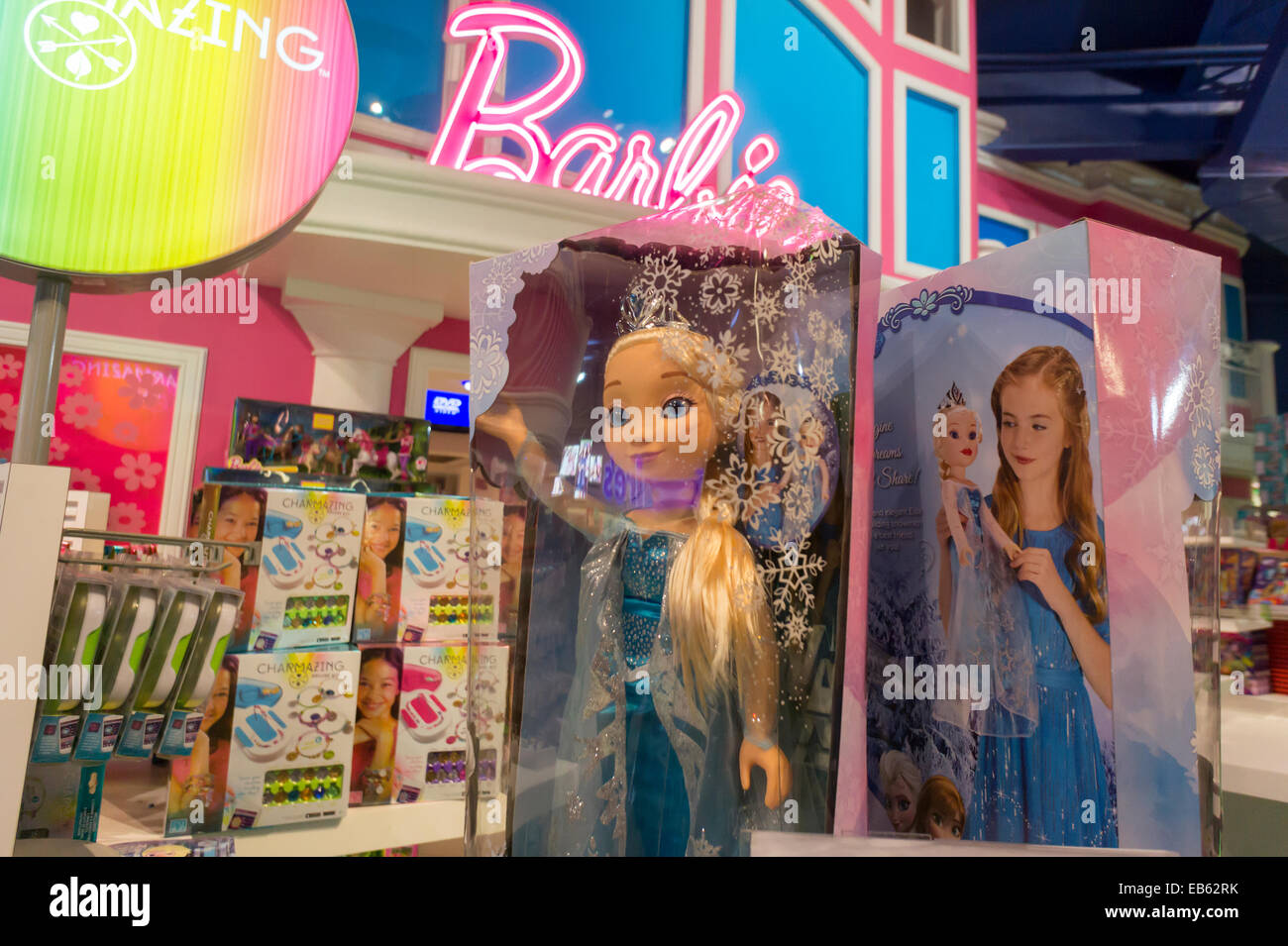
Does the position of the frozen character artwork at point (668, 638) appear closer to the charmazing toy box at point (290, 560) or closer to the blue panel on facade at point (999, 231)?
the charmazing toy box at point (290, 560)

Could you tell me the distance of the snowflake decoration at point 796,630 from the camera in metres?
0.83

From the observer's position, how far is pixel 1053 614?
90 cm

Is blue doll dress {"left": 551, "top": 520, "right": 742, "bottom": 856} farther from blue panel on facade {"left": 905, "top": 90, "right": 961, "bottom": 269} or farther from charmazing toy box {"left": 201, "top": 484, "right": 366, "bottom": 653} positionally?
blue panel on facade {"left": 905, "top": 90, "right": 961, "bottom": 269}

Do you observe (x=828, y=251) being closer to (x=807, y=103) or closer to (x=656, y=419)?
(x=656, y=419)

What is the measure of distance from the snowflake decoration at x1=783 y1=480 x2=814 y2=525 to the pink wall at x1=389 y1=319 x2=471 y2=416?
111 inches

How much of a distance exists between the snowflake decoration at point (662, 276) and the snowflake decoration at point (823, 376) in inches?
7.6

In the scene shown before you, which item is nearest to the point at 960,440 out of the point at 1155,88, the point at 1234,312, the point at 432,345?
the point at 432,345

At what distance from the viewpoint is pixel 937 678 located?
1.02m

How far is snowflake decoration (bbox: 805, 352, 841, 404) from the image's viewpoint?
2.83 ft

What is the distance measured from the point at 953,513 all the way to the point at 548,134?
9.02 feet

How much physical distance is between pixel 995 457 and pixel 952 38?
458 centimetres

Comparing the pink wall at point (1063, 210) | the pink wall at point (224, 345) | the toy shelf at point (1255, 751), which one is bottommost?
the toy shelf at point (1255, 751)

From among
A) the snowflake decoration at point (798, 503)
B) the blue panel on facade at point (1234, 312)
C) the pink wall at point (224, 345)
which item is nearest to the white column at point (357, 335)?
the pink wall at point (224, 345)
